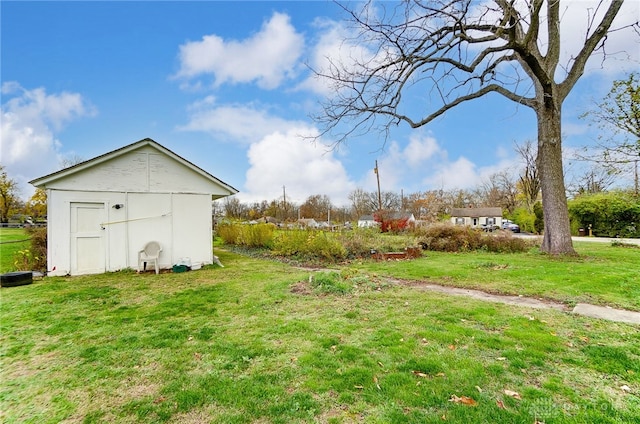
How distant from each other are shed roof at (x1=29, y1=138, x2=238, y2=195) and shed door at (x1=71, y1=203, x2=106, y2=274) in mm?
858

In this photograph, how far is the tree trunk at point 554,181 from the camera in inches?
367

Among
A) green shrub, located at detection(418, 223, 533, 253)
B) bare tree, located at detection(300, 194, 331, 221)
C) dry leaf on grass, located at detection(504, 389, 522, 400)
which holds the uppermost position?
bare tree, located at detection(300, 194, 331, 221)

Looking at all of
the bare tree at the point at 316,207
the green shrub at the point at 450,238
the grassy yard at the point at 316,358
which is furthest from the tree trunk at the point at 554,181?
the bare tree at the point at 316,207

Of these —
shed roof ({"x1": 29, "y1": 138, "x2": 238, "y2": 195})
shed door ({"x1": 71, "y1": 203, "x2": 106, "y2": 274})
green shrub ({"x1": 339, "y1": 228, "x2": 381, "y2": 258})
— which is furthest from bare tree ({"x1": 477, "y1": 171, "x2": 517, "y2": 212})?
shed door ({"x1": 71, "y1": 203, "x2": 106, "y2": 274})

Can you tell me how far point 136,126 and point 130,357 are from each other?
42.9 ft

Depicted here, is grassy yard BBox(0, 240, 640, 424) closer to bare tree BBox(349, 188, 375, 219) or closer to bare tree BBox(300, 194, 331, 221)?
bare tree BBox(300, 194, 331, 221)

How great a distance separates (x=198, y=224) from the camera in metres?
9.75

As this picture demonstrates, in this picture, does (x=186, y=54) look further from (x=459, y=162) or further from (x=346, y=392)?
(x=459, y=162)

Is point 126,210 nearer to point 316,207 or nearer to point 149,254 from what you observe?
point 149,254

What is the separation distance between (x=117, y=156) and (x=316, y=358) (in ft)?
28.7

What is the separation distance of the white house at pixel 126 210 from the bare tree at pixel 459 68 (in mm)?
5025

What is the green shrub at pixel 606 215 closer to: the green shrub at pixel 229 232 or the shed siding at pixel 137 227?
the green shrub at pixel 229 232

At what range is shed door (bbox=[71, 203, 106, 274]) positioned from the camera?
8.11 m

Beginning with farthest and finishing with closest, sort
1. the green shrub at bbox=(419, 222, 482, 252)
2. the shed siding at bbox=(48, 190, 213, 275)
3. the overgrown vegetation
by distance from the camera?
the green shrub at bbox=(419, 222, 482, 252), the overgrown vegetation, the shed siding at bbox=(48, 190, 213, 275)
